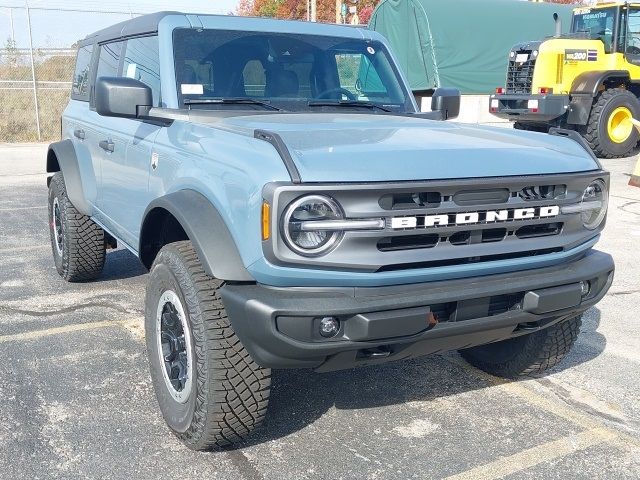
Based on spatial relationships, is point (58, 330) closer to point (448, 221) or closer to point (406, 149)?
point (406, 149)

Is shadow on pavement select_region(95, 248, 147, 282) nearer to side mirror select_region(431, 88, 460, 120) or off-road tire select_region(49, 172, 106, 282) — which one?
off-road tire select_region(49, 172, 106, 282)

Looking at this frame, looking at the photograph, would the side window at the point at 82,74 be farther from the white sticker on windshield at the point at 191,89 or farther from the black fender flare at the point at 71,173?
the white sticker on windshield at the point at 191,89

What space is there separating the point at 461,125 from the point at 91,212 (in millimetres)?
2661

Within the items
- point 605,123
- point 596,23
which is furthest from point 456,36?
point 605,123

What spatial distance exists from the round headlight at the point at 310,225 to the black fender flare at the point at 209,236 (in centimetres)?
25

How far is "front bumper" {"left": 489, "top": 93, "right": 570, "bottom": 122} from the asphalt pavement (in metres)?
9.30

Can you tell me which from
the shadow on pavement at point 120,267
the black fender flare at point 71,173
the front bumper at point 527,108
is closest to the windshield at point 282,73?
the black fender flare at point 71,173

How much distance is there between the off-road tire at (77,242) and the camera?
210 inches

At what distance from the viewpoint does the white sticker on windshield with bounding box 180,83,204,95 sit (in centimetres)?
384

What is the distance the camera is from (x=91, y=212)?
505 centimetres

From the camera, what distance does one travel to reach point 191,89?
385 cm

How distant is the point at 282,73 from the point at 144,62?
85 cm

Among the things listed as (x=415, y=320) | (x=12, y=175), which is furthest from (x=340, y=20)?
(x=415, y=320)

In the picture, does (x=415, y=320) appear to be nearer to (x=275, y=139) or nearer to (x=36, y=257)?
(x=275, y=139)
